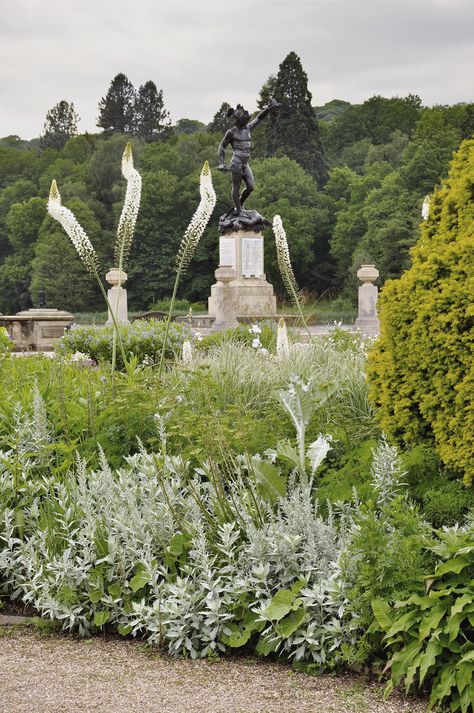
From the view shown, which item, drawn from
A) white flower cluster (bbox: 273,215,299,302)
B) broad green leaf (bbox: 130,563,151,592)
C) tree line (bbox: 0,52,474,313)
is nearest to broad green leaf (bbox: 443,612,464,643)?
broad green leaf (bbox: 130,563,151,592)

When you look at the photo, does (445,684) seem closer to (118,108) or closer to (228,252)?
(228,252)

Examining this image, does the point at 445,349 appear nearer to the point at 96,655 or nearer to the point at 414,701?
the point at 414,701

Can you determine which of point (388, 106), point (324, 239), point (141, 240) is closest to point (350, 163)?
point (388, 106)

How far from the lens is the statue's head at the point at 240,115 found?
22266 mm

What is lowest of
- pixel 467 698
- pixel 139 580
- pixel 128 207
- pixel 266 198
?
pixel 467 698

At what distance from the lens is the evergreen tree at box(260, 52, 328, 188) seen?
55.7 m

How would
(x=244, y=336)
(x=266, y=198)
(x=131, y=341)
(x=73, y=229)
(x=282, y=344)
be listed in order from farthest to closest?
(x=266, y=198) → (x=244, y=336) → (x=131, y=341) → (x=282, y=344) → (x=73, y=229)

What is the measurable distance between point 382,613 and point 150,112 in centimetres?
6706

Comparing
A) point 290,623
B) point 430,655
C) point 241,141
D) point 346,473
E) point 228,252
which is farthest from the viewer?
point 228,252

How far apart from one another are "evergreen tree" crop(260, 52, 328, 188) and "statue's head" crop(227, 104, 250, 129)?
32771mm

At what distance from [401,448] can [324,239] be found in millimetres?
49462

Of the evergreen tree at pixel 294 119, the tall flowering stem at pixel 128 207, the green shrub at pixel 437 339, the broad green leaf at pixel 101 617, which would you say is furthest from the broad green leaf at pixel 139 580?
the evergreen tree at pixel 294 119

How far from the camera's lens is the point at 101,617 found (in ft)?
13.3

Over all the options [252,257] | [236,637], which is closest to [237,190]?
[252,257]
